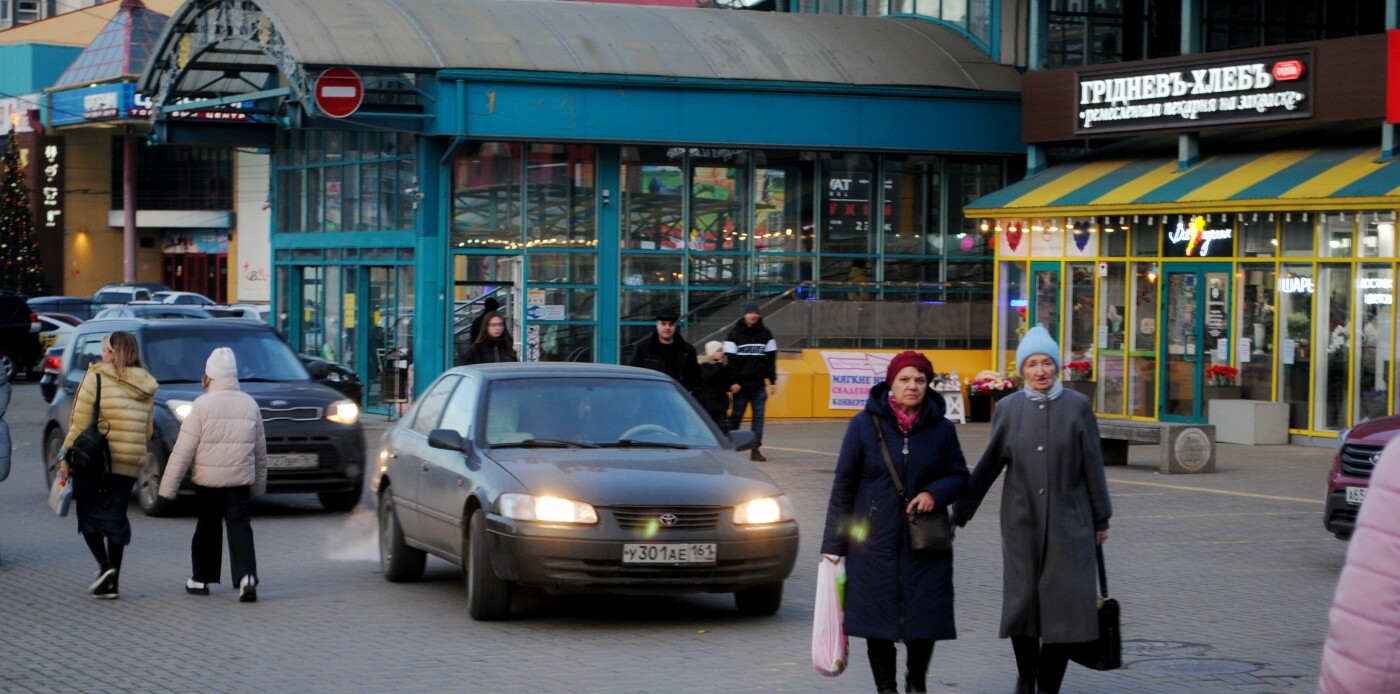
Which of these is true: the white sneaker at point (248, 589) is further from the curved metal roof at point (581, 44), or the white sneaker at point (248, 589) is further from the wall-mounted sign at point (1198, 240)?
the wall-mounted sign at point (1198, 240)

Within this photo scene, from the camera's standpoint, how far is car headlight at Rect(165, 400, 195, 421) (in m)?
15.1

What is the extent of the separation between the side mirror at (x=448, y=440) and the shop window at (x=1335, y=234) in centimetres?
1524

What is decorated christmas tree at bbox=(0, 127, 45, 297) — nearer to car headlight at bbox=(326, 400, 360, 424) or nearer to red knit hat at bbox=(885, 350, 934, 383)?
car headlight at bbox=(326, 400, 360, 424)

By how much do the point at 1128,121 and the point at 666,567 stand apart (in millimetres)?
17983

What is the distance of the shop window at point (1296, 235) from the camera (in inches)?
904

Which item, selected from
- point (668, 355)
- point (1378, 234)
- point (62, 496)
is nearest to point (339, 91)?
point (668, 355)

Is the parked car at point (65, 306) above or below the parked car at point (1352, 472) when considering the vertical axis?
above

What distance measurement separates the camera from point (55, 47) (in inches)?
2884

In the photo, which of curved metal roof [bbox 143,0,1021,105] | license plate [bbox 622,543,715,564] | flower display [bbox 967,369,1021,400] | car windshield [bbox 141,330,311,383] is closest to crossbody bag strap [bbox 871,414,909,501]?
license plate [bbox 622,543,715,564]

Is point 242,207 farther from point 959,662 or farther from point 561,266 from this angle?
point 959,662

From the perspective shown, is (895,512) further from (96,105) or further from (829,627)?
(96,105)

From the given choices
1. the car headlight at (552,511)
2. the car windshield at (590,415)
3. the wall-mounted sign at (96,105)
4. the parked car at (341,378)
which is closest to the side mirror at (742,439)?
the car windshield at (590,415)

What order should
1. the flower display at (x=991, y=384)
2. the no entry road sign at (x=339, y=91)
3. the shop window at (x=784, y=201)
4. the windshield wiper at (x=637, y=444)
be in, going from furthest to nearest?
the shop window at (x=784, y=201) → the flower display at (x=991, y=384) → the no entry road sign at (x=339, y=91) → the windshield wiper at (x=637, y=444)

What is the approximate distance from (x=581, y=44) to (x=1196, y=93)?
31.0 feet
